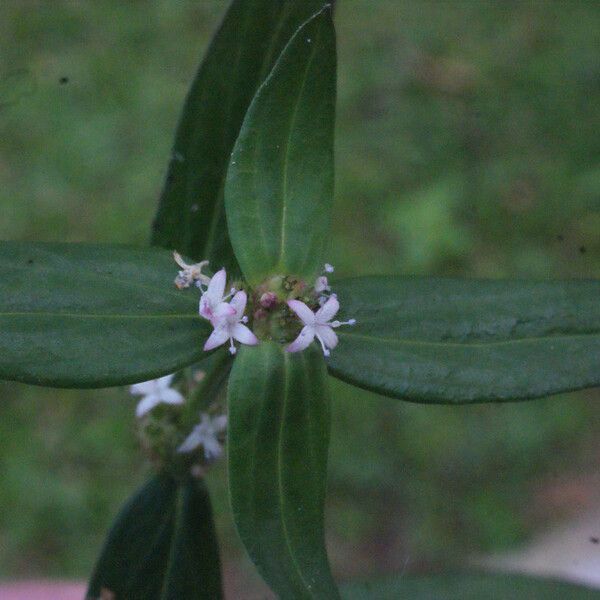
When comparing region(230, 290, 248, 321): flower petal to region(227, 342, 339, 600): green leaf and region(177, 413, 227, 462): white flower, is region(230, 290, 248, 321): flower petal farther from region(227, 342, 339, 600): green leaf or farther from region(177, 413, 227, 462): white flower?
region(177, 413, 227, 462): white flower

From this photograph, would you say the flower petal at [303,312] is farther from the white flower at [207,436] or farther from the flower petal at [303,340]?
the white flower at [207,436]

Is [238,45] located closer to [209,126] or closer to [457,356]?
[209,126]

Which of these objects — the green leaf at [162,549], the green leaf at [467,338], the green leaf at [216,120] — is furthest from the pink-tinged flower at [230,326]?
the green leaf at [162,549]

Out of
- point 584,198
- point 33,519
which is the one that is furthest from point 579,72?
point 33,519

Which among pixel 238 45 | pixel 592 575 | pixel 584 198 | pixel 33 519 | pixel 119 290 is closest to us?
pixel 119 290

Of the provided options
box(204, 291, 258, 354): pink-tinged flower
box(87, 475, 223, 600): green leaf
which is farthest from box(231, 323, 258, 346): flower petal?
box(87, 475, 223, 600): green leaf

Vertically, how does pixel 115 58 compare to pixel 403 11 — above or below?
below
